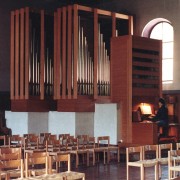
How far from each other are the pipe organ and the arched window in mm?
1813

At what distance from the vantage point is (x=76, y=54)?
16.9 metres

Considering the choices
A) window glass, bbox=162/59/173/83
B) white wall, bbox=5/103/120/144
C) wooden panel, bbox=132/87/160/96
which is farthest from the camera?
window glass, bbox=162/59/173/83

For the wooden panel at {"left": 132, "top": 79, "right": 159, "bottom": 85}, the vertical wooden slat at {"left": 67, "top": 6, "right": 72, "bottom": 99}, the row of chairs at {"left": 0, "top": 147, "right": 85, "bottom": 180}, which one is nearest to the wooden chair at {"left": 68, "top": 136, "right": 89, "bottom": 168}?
the vertical wooden slat at {"left": 67, "top": 6, "right": 72, "bottom": 99}

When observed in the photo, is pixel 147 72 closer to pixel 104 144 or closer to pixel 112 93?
pixel 112 93

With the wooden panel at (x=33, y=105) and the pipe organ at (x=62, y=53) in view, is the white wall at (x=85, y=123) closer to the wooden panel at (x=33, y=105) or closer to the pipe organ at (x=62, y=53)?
the pipe organ at (x=62, y=53)

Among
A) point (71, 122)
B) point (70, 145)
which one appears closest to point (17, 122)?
point (71, 122)

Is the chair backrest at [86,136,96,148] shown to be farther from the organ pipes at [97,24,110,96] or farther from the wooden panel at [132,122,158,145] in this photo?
the organ pipes at [97,24,110,96]

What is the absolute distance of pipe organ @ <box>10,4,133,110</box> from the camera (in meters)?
17.0

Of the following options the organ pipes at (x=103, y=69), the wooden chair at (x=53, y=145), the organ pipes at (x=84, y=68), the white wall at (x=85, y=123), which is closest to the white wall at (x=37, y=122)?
the white wall at (x=85, y=123)

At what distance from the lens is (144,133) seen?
52.3ft

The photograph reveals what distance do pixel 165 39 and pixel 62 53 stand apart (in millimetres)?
5025

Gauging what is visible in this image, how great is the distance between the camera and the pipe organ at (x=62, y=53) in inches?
671

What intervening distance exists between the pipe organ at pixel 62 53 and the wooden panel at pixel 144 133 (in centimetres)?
184

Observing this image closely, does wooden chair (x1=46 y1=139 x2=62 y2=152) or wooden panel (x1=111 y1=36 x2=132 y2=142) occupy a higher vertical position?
wooden panel (x1=111 y1=36 x2=132 y2=142)
